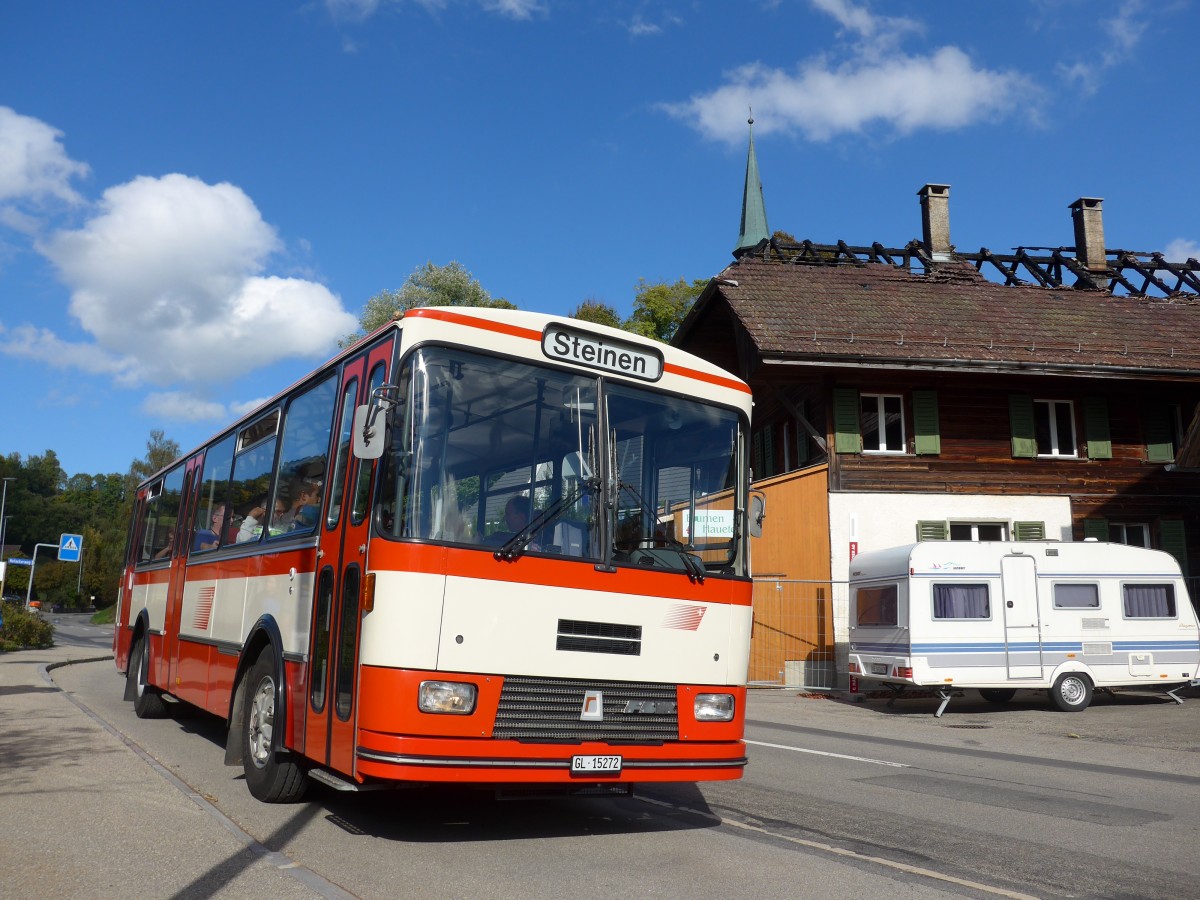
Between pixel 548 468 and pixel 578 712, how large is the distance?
1.43 meters

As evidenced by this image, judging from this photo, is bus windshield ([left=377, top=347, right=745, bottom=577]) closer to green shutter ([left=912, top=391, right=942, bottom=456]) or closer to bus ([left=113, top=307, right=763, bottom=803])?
bus ([left=113, top=307, right=763, bottom=803])

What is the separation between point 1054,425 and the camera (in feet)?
87.1

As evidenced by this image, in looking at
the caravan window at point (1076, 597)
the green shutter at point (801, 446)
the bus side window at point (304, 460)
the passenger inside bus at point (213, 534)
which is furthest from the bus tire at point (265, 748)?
the green shutter at point (801, 446)

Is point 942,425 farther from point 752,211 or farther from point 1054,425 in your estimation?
point 752,211

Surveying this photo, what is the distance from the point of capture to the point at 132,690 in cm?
1388

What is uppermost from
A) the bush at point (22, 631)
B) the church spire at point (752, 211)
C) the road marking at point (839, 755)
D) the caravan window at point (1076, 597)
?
the church spire at point (752, 211)

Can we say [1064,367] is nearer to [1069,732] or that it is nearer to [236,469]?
[1069,732]

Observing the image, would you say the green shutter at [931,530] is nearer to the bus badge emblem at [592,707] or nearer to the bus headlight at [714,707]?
the bus headlight at [714,707]

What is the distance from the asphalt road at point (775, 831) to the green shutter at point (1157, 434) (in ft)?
56.1

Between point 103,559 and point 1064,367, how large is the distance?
10008 cm

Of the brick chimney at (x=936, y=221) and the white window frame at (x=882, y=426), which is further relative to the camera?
the brick chimney at (x=936, y=221)

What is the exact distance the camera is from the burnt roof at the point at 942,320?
82.0ft

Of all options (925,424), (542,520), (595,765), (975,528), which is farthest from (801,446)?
(595,765)

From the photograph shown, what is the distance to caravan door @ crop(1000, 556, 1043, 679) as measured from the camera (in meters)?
17.7
